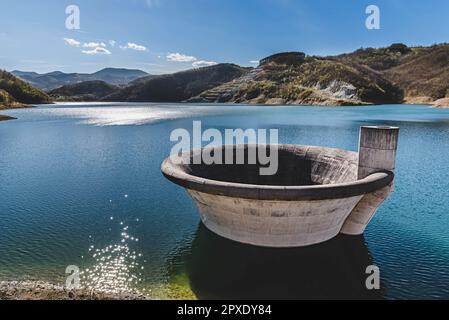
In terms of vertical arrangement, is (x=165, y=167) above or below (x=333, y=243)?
above

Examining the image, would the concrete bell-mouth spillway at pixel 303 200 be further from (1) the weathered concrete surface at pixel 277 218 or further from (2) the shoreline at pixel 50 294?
(2) the shoreline at pixel 50 294

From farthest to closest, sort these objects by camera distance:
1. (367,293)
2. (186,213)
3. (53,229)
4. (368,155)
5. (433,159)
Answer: (433,159) < (186,213) < (53,229) < (368,155) < (367,293)

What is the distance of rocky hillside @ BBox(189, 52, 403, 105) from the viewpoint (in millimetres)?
123750

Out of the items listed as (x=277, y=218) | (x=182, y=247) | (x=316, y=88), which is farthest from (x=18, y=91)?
(x=277, y=218)

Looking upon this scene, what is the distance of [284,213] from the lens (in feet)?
33.0

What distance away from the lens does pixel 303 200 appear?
31.5 feet

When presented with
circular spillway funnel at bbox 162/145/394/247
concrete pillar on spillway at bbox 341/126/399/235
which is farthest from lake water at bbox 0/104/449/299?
concrete pillar on spillway at bbox 341/126/399/235

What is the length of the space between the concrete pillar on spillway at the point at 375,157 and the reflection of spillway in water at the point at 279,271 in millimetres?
1764

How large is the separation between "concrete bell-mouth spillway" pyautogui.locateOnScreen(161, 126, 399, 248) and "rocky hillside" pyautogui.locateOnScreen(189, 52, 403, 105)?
11155 cm

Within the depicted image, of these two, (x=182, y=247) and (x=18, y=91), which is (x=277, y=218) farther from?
(x=18, y=91)
